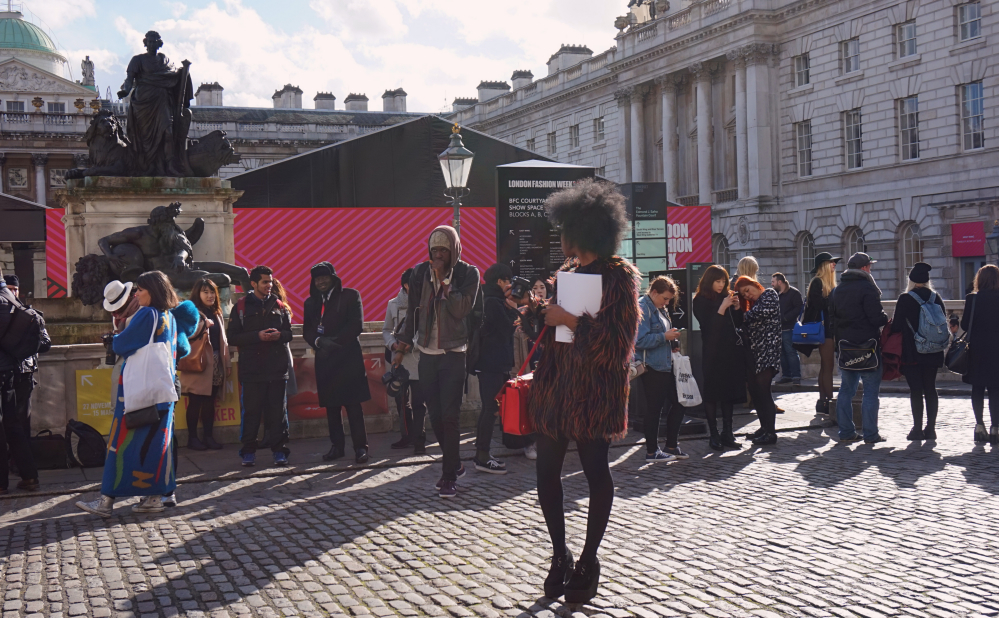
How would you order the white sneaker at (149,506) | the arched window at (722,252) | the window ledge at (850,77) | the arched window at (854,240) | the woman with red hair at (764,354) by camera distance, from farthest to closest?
the arched window at (722,252)
the arched window at (854,240)
the window ledge at (850,77)
the woman with red hair at (764,354)
the white sneaker at (149,506)

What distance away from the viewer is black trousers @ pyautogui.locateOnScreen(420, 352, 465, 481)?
7.29 meters

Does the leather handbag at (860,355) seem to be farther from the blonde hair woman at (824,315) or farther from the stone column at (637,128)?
the stone column at (637,128)

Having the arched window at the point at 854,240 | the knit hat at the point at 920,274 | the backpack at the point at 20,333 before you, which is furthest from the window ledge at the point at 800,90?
the backpack at the point at 20,333

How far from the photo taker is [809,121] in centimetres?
4075

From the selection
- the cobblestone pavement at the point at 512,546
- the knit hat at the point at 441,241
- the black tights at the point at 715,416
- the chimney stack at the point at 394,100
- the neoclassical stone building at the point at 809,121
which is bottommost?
the cobblestone pavement at the point at 512,546

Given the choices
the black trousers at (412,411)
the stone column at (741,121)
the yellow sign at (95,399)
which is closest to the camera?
the black trousers at (412,411)

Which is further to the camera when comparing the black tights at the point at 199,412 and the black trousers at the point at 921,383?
the black trousers at the point at 921,383

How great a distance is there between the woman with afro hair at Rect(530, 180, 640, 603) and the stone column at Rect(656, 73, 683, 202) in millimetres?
44075

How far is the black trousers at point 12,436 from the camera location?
7.59 meters

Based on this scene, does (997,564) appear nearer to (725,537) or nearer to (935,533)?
(935,533)

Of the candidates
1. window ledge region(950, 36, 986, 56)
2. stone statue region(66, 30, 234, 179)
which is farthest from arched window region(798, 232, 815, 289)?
stone statue region(66, 30, 234, 179)

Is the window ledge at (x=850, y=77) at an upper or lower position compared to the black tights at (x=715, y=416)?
upper

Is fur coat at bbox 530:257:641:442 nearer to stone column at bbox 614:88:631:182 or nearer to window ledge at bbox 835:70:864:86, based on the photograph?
window ledge at bbox 835:70:864:86

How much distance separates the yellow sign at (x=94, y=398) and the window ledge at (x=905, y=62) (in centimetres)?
3269
